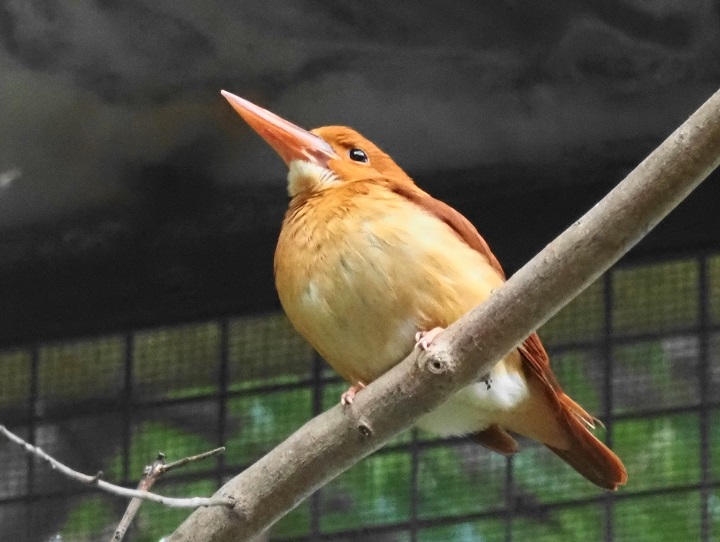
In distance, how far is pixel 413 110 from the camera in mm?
2977

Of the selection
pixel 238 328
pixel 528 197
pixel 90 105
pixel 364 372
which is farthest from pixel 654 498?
pixel 90 105

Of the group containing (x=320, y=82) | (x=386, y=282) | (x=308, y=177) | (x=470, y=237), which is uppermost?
(x=320, y=82)

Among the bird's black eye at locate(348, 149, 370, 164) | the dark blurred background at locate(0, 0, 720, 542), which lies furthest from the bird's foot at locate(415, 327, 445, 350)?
the dark blurred background at locate(0, 0, 720, 542)

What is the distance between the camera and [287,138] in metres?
2.37

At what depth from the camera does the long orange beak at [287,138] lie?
2322mm

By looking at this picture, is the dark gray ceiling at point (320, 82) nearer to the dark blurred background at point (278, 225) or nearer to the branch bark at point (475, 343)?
the dark blurred background at point (278, 225)

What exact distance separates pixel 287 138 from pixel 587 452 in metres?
0.77

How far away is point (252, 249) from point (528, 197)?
67cm

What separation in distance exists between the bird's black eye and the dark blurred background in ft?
1.50

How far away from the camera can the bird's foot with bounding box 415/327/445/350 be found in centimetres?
181

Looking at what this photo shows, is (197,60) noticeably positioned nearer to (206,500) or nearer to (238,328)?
(238,328)

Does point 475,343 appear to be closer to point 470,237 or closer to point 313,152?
point 470,237

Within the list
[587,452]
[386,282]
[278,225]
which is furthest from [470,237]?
[278,225]

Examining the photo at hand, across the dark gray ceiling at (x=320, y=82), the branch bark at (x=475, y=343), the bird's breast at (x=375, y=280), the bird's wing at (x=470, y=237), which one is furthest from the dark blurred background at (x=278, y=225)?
the branch bark at (x=475, y=343)
